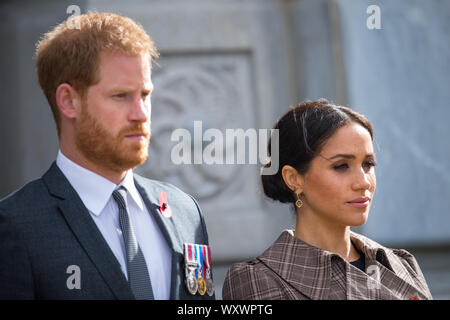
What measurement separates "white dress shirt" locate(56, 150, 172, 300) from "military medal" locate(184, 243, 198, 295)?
6cm

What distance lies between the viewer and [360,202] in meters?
2.69

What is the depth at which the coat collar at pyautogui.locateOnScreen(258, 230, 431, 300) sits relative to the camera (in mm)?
2584

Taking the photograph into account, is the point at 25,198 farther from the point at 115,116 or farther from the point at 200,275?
the point at 200,275

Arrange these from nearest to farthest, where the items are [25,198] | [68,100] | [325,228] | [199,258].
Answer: [25,198]
[68,100]
[199,258]
[325,228]

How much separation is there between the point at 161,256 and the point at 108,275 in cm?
26

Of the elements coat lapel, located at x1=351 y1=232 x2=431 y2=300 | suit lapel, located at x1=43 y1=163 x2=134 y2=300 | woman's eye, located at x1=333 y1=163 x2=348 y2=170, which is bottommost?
coat lapel, located at x1=351 y1=232 x2=431 y2=300

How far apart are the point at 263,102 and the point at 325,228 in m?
2.83

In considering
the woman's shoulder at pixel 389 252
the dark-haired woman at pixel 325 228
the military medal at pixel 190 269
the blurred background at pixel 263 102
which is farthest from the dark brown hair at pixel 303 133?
the blurred background at pixel 263 102

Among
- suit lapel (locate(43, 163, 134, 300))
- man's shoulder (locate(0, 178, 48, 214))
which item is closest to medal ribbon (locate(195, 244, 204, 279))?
suit lapel (locate(43, 163, 134, 300))

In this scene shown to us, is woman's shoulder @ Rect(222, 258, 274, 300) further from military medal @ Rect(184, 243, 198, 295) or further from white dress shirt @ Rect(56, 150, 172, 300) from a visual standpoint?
white dress shirt @ Rect(56, 150, 172, 300)

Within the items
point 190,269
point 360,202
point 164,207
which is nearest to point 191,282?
point 190,269

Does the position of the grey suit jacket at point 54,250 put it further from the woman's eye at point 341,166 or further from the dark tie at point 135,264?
the woman's eye at point 341,166

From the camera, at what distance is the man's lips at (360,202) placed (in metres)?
2.68

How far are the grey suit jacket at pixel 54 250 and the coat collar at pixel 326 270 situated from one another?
45cm
